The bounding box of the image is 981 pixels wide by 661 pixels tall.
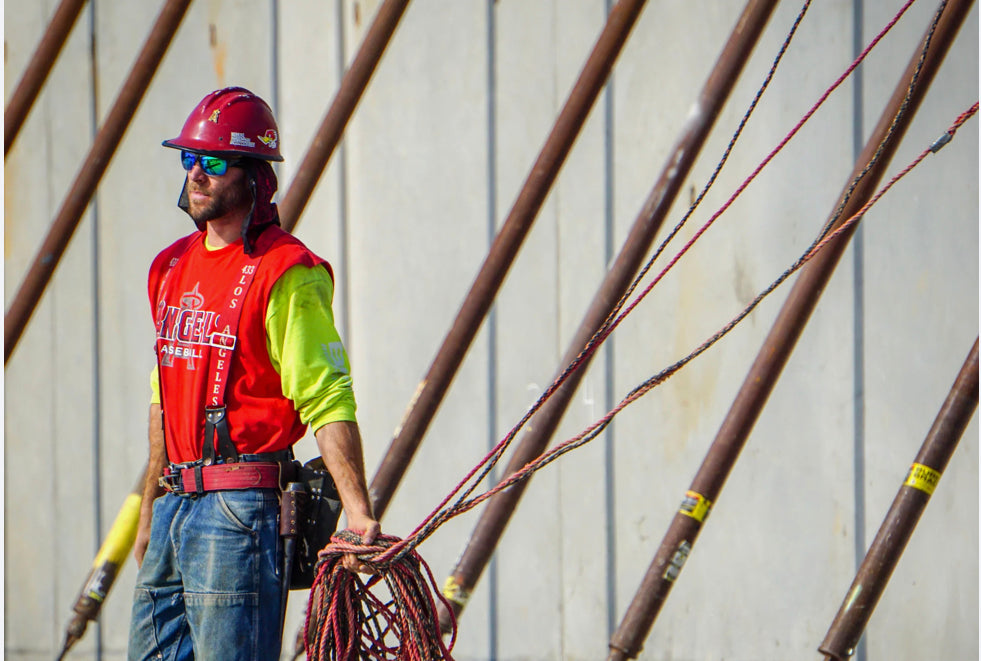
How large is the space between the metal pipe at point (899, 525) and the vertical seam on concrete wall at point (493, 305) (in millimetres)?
1924

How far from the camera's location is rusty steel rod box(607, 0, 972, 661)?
3.19 meters

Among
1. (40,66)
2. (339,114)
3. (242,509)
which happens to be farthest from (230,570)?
(40,66)

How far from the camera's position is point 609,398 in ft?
15.4

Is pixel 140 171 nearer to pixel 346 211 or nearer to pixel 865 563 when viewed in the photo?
pixel 346 211

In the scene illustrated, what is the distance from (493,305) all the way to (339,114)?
56.5 inches

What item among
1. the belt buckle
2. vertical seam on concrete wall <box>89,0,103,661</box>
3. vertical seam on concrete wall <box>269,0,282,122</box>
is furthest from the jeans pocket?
vertical seam on concrete wall <box>89,0,103,661</box>

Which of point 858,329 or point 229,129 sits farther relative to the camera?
point 858,329

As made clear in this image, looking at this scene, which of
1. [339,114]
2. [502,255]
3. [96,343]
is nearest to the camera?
[502,255]

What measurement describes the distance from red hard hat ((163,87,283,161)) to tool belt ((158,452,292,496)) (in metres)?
0.75

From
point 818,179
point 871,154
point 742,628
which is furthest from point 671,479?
point 871,154

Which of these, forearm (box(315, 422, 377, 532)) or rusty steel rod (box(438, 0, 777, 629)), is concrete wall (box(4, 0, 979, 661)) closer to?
rusty steel rod (box(438, 0, 777, 629))

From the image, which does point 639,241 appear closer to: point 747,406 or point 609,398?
point 747,406

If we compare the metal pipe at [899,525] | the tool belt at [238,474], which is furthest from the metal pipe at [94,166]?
the metal pipe at [899,525]

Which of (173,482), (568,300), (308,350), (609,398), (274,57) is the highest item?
(274,57)
